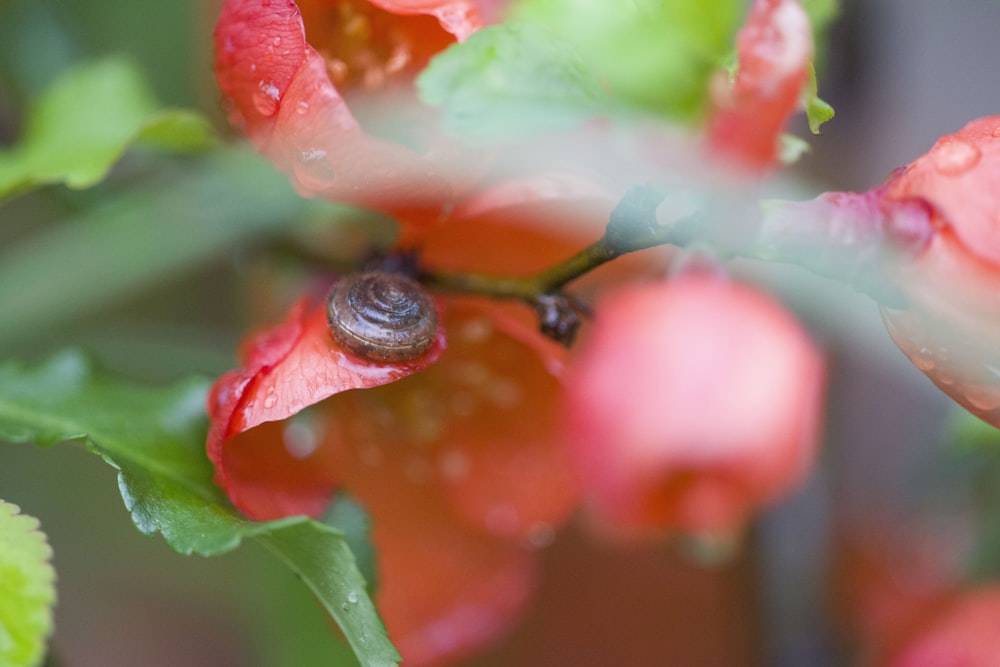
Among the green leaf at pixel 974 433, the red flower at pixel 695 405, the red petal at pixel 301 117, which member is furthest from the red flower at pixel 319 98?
the green leaf at pixel 974 433

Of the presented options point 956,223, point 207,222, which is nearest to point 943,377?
point 956,223

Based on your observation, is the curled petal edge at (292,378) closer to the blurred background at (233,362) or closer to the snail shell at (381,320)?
the snail shell at (381,320)

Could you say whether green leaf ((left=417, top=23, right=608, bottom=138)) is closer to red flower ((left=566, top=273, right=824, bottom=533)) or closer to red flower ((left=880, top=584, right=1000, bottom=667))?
red flower ((left=566, top=273, right=824, bottom=533))

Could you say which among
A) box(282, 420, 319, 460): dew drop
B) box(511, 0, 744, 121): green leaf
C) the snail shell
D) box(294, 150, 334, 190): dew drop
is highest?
box(511, 0, 744, 121): green leaf

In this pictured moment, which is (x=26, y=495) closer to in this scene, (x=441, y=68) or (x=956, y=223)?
(x=441, y=68)

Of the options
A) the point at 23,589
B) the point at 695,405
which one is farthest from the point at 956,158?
the point at 23,589

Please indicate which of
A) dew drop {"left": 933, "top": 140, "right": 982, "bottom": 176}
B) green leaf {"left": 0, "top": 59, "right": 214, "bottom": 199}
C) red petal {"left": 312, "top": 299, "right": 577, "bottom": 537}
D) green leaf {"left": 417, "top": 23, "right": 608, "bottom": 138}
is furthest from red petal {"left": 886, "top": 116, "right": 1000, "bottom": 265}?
green leaf {"left": 0, "top": 59, "right": 214, "bottom": 199}
